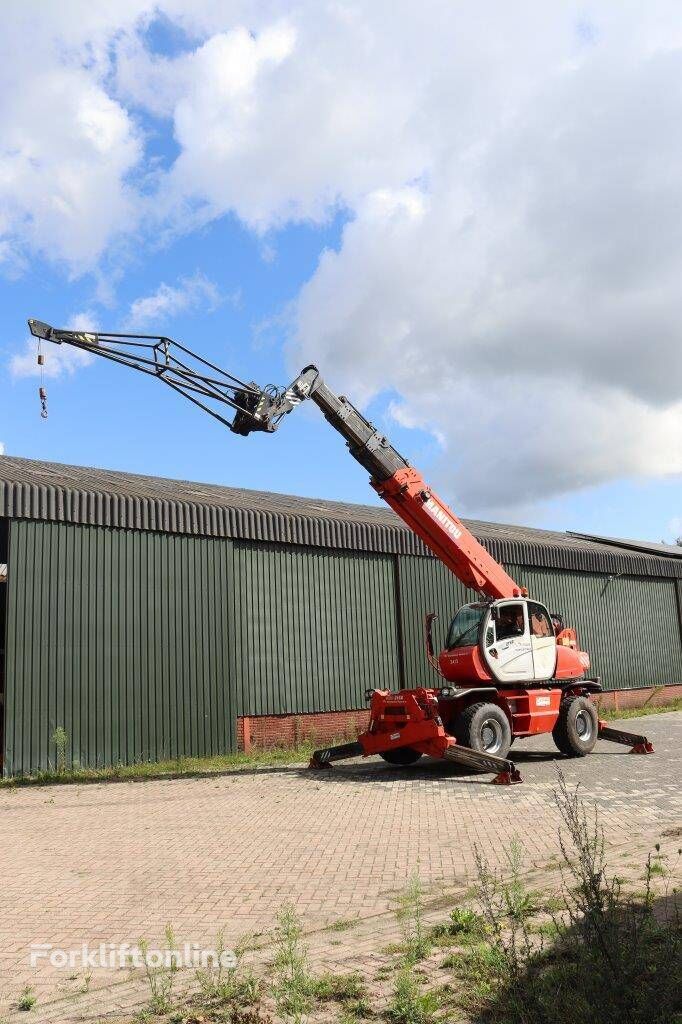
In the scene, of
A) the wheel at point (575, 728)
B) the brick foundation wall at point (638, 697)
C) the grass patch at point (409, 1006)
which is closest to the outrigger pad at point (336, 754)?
the wheel at point (575, 728)

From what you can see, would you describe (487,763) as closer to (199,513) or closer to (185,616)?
(185,616)

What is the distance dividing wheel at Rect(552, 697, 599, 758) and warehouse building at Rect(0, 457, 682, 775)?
6129 mm

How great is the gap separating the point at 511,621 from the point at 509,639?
40cm

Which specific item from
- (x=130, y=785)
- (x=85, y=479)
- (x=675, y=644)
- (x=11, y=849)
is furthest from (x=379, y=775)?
(x=675, y=644)

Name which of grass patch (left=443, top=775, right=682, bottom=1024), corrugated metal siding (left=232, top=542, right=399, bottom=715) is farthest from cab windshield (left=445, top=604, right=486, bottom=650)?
grass patch (left=443, top=775, right=682, bottom=1024)

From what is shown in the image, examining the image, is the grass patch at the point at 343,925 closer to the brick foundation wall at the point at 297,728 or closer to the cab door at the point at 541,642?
the cab door at the point at 541,642

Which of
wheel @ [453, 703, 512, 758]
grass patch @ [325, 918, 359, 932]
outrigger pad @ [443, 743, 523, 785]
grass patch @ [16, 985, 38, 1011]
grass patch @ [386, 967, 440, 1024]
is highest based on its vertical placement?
wheel @ [453, 703, 512, 758]

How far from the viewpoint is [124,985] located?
510cm

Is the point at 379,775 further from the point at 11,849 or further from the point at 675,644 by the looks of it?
the point at 675,644

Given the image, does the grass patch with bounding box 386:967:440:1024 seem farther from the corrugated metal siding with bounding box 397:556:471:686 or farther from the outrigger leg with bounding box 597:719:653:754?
the corrugated metal siding with bounding box 397:556:471:686

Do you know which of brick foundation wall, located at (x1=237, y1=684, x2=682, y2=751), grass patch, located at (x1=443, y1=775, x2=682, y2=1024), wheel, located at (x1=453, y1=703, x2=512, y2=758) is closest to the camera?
grass patch, located at (x1=443, y1=775, x2=682, y2=1024)

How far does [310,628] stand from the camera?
19.7 m

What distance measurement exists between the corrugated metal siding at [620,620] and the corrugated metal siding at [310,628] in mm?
6177

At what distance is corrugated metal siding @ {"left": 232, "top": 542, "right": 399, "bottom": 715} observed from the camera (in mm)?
18609
